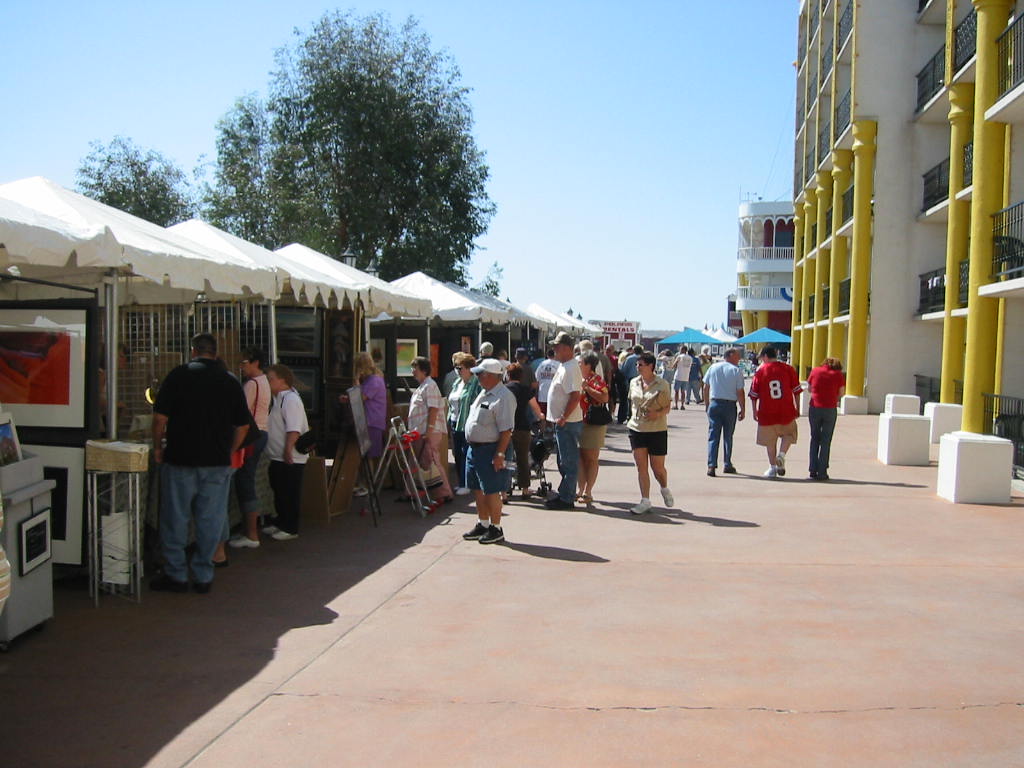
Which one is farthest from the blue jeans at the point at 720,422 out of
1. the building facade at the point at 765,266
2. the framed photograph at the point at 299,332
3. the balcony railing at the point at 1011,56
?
the building facade at the point at 765,266

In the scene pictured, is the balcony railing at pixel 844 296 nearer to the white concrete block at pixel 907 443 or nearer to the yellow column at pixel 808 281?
the yellow column at pixel 808 281

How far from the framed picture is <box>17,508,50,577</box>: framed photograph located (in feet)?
2.76

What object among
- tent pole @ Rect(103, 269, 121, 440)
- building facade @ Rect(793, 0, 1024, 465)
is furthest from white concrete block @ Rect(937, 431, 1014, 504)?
tent pole @ Rect(103, 269, 121, 440)

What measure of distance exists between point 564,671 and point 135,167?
40.9m

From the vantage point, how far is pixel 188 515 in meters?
6.76

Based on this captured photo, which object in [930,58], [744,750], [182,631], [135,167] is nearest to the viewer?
[744,750]

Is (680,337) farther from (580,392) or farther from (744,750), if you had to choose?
(744,750)

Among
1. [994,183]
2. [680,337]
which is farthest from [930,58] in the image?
[680,337]

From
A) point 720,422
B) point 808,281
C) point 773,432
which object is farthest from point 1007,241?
point 808,281

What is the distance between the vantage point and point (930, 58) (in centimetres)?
2455

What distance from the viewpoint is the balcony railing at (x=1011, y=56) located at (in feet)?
48.4

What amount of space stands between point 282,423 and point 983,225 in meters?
11.3

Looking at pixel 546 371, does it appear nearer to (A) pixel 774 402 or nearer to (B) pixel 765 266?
(A) pixel 774 402

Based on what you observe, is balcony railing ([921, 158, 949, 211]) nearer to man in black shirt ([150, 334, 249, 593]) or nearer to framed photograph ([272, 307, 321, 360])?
framed photograph ([272, 307, 321, 360])
